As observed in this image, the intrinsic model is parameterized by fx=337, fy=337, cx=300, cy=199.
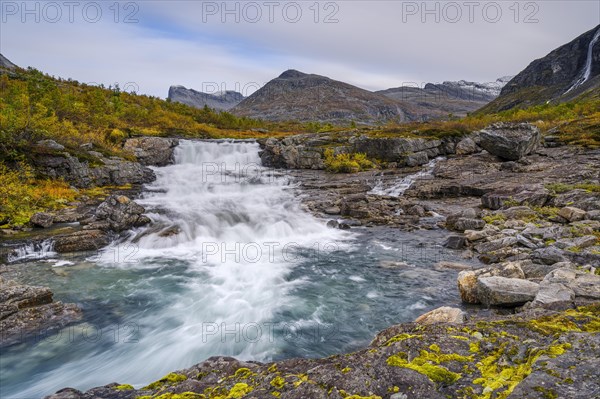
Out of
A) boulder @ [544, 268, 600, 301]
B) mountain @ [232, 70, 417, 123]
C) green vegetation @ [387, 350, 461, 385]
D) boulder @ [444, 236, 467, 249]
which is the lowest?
boulder @ [444, 236, 467, 249]

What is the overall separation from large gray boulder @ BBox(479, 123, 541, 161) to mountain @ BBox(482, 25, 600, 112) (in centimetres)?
10022

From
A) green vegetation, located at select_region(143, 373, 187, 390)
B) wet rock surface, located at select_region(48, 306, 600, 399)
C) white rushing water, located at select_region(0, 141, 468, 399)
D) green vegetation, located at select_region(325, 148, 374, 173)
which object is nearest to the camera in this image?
wet rock surface, located at select_region(48, 306, 600, 399)

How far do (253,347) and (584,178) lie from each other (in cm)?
2292

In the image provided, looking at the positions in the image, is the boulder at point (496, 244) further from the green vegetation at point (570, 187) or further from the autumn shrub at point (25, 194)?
the autumn shrub at point (25, 194)

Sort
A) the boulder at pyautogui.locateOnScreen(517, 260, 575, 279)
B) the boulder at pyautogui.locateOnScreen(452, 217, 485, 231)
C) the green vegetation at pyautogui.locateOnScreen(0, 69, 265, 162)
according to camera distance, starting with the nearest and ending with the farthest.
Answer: the boulder at pyautogui.locateOnScreen(517, 260, 575, 279) → the boulder at pyautogui.locateOnScreen(452, 217, 485, 231) → the green vegetation at pyautogui.locateOnScreen(0, 69, 265, 162)

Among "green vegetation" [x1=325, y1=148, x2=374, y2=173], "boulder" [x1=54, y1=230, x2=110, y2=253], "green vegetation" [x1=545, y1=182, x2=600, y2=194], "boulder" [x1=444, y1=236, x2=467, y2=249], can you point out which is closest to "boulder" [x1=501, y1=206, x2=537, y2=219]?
"green vegetation" [x1=545, y1=182, x2=600, y2=194]

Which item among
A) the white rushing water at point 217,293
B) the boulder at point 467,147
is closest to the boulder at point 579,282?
the white rushing water at point 217,293

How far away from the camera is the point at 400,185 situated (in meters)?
26.6

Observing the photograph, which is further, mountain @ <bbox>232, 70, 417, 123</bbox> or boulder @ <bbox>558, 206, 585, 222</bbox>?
mountain @ <bbox>232, 70, 417, 123</bbox>

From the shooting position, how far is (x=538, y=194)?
58.4ft

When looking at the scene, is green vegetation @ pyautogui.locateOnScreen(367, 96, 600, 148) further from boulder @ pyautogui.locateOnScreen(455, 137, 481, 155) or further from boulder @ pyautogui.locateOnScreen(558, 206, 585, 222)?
boulder @ pyautogui.locateOnScreen(558, 206, 585, 222)

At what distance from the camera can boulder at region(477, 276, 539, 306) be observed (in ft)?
22.9

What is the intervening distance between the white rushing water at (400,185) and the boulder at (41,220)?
767 inches

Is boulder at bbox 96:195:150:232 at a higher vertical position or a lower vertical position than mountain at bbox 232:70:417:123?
lower
